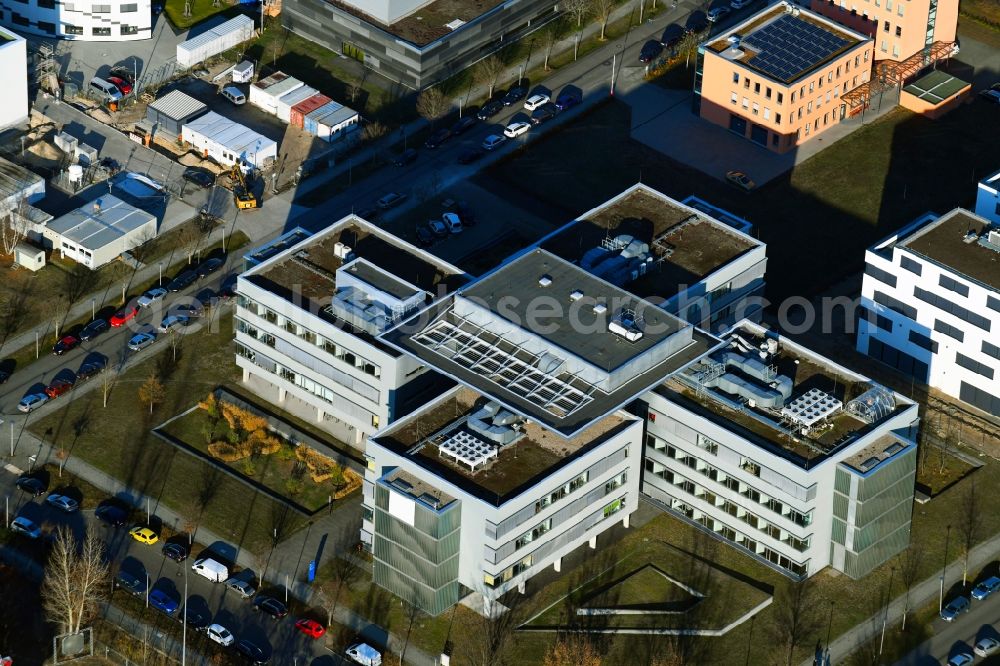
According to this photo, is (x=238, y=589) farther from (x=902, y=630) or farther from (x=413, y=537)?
(x=902, y=630)

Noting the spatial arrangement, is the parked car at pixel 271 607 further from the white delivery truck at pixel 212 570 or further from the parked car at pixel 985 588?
the parked car at pixel 985 588

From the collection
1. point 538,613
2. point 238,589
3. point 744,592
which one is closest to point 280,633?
point 238,589

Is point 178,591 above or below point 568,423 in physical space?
below

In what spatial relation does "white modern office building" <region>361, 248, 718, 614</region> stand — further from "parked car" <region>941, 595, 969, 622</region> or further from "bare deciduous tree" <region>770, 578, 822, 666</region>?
"parked car" <region>941, 595, 969, 622</region>

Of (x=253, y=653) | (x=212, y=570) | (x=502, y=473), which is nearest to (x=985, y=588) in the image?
(x=502, y=473)

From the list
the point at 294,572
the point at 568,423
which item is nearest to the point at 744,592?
the point at 568,423
